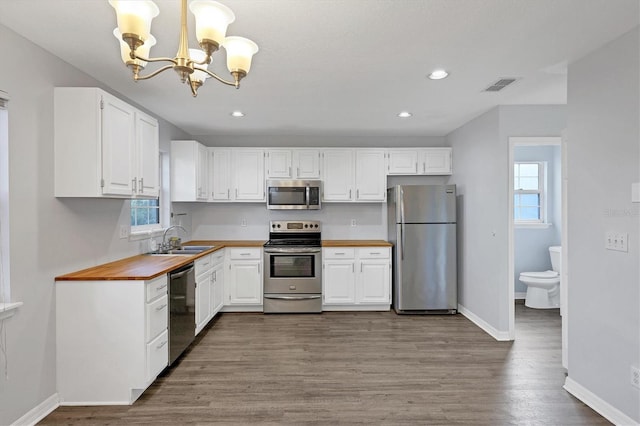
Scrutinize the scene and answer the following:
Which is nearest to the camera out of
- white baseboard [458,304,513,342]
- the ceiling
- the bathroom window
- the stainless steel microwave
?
the ceiling

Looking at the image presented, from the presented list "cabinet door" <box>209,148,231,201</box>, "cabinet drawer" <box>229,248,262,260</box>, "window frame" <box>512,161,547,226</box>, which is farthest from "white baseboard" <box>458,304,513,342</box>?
"cabinet door" <box>209,148,231,201</box>

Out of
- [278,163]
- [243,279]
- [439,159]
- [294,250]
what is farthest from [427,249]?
[243,279]

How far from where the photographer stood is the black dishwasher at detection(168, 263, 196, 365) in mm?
2921

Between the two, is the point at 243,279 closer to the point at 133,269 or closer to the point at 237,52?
the point at 133,269

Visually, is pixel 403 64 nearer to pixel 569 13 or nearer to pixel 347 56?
pixel 347 56

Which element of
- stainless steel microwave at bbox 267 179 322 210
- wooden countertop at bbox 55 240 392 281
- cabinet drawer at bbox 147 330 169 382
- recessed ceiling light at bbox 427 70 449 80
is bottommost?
cabinet drawer at bbox 147 330 169 382

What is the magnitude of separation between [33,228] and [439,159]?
451 centimetres

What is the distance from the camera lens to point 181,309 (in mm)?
3115

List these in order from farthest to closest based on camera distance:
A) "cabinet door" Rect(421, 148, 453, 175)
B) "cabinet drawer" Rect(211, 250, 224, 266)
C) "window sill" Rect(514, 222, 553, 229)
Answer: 1. "window sill" Rect(514, 222, 553, 229)
2. "cabinet door" Rect(421, 148, 453, 175)
3. "cabinet drawer" Rect(211, 250, 224, 266)

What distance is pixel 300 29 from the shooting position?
2.09 m

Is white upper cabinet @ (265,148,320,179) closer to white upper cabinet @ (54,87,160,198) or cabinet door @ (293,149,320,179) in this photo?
cabinet door @ (293,149,320,179)

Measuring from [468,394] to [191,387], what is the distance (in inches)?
81.8

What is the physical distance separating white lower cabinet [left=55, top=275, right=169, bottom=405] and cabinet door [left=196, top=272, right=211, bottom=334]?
1.14m

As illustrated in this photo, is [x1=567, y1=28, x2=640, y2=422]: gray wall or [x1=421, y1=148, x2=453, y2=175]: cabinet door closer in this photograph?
[x1=567, y1=28, x2=640, y2=422]: gray wall
